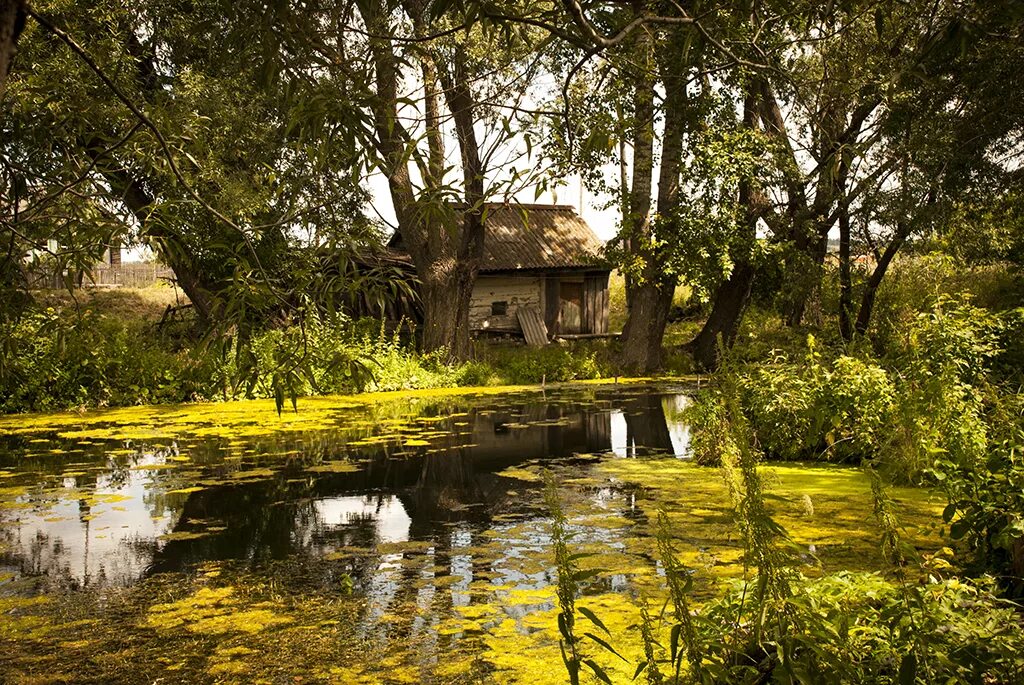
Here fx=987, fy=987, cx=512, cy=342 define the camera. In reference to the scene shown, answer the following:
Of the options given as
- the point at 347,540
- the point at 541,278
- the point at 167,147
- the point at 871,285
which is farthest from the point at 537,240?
the point at 167,147

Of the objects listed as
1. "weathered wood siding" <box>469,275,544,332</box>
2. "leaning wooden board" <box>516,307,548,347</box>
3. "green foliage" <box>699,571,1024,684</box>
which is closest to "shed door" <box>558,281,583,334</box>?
"weathered wood siding" <box>469,275,544,332</box>

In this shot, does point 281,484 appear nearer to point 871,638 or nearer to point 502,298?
point 871,638

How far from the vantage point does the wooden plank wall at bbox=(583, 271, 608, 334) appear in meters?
29.0

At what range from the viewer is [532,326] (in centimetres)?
2723

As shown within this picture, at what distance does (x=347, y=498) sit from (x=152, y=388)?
916 cm

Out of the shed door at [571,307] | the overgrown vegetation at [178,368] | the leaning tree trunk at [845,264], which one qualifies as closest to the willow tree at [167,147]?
the overgrown vegetation at [178,368]

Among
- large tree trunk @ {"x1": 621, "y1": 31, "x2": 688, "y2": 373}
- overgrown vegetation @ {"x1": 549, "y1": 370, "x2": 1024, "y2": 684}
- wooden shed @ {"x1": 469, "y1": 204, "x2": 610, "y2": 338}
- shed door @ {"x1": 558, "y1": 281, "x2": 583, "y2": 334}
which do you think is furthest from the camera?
shed door @ {"x1": 558, "y1": 281, "x2": 583, "y2": 334}

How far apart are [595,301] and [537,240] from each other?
2.63m

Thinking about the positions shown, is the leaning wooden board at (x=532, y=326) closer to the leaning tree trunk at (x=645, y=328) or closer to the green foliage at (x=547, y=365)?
the green foliage at (x=547, y=365)

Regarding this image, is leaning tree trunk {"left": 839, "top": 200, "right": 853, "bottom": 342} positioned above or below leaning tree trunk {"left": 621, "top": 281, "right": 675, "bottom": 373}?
above

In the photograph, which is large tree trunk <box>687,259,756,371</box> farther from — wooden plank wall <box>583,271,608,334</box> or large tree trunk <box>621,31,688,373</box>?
wooden plank wall <box>583,271,608,334</box>

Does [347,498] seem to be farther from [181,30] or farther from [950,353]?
[181,30]

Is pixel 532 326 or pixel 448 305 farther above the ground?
pixel 448 305

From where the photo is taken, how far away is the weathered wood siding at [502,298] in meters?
26.9
